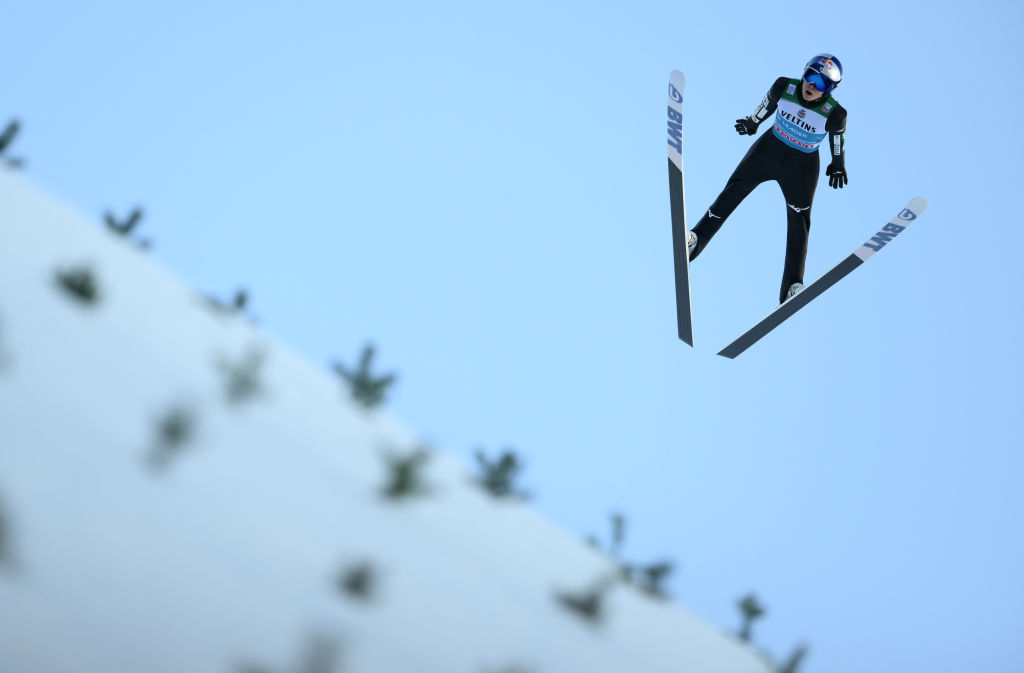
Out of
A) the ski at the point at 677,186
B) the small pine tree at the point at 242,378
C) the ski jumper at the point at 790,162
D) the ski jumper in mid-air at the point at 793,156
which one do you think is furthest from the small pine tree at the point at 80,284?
the ski jumper at the point at 790,162

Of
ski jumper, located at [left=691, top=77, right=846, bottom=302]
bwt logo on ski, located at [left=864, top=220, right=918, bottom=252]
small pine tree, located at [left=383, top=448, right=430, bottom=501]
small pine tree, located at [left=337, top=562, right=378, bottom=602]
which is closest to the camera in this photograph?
small pine tree, located at [left=337, top=562, right=378, bottom=602]

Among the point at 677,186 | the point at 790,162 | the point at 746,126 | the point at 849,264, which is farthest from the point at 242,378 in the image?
the point at 849,264

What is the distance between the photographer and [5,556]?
3.93 metres

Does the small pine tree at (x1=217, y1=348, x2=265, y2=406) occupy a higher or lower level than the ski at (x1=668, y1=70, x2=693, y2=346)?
lower

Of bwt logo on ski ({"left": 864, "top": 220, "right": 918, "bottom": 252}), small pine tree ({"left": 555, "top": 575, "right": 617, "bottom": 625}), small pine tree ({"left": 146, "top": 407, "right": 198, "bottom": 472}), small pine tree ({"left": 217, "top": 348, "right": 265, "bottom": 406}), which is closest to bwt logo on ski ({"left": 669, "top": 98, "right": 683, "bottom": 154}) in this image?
bwt logo on ski ({"left": 864, "top": 220, "right": 918, "bottom": 252})

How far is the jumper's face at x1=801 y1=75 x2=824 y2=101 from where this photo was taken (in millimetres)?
7129

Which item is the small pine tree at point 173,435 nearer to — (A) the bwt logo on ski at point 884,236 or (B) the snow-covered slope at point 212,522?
(B) the snow-covered slope at point 212,522

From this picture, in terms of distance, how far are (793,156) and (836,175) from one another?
36 cm

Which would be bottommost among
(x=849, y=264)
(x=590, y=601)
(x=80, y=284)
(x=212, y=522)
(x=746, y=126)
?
(x=212, y=522)

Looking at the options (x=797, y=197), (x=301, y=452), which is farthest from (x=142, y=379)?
(x=797, y=197)

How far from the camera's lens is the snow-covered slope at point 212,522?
13.4 ft

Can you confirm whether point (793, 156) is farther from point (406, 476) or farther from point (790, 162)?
point (406, 476)

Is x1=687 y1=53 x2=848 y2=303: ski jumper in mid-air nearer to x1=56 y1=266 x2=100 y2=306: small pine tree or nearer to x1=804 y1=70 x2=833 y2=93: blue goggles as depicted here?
x1=804 y1=70 x2=833 y2=93: blue goggles

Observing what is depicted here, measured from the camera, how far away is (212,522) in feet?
16.4
